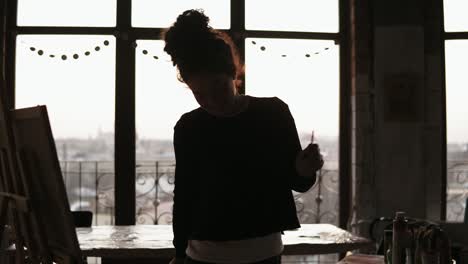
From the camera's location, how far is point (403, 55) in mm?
4918

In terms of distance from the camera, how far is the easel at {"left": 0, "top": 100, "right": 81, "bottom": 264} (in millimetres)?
2090

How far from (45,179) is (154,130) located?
306cm

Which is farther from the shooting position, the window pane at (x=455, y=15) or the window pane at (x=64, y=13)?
the window pane at (x=455, y=15)

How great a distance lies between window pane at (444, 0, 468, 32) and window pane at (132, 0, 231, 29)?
6.06ft

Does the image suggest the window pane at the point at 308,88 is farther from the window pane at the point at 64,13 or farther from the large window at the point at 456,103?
the window pane at the point at 64,13

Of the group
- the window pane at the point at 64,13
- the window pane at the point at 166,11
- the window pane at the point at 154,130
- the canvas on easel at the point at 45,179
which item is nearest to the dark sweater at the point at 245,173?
the canvas on easel at the point at 45,179

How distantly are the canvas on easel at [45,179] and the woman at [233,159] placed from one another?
1.94 ft

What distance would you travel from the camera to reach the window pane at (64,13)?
5.05 metres

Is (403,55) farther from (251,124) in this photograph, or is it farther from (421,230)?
(251,124)

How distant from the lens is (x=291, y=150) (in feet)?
4.98

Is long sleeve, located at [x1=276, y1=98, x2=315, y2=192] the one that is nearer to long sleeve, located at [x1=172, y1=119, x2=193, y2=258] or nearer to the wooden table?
long sleeve, located at [x1=172, y1=119, x2=193, y2=258]

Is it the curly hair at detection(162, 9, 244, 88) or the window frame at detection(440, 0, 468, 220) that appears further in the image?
the window frame at detection(440, 0, 468, 220)

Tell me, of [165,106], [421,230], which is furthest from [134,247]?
[165,106]

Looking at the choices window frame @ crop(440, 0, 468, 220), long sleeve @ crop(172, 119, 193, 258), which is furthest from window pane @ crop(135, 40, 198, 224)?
long sleeve @ crop(172, 119, 193, 258)
